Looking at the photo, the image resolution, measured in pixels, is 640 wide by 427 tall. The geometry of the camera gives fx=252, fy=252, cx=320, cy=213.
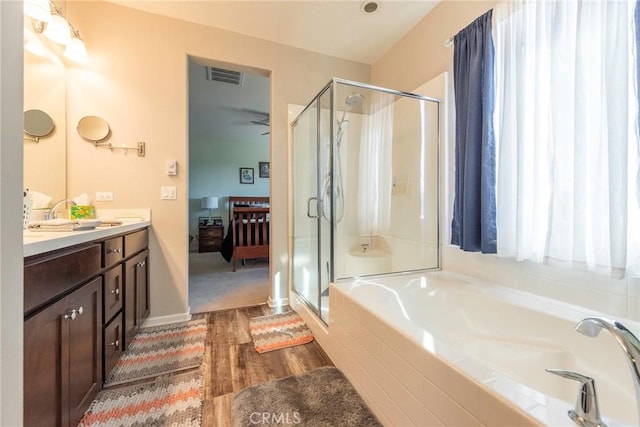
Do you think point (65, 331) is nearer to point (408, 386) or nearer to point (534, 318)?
point (408, 386)

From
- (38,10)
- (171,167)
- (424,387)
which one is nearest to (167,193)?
(171,167)

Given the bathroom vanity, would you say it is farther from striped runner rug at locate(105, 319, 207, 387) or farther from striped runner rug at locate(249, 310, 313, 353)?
striped runner rug at locate(249, 310, 313, 353)

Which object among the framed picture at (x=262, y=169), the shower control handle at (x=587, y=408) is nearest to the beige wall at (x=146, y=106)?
the shower control handle at (x=587, y=408)

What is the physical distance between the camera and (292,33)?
2.31 m

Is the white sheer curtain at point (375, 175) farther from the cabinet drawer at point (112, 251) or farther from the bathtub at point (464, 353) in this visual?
the cabinet drawer at point (112, 251)

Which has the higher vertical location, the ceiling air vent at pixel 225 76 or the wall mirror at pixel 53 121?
the ceiling air vent at pixel 225 76

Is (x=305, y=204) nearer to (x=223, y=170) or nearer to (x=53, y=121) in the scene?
(x=53, y=121)

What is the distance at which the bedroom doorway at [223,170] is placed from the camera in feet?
9.30

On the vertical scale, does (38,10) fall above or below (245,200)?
above

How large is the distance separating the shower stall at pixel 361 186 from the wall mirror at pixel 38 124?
178 centimetres

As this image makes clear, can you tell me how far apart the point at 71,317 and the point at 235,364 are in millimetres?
916

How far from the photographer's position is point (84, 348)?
107 cm

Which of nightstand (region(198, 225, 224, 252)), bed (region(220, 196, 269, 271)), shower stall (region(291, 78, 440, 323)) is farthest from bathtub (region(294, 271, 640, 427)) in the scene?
nightstand (region(198, 225, 224, 252))

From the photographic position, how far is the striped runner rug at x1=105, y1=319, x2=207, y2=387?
4.79ft
